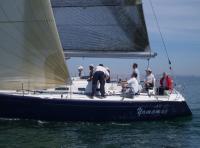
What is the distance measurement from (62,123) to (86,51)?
3.10 meters

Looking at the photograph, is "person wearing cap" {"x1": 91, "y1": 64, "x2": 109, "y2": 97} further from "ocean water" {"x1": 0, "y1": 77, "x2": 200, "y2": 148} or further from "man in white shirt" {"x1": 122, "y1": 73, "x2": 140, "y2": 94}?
"ocean water" {"x1": 0, "y1": 77, "x2": 200, "y2": 148}

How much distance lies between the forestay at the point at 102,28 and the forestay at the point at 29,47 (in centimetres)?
199

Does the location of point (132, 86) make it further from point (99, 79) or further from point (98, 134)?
point (98, 134)

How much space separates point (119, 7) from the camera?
19719 mm

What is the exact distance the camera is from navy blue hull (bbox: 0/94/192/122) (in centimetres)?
1755

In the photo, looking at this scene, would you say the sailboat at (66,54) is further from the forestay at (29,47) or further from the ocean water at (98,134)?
the ocean water at (98,134)

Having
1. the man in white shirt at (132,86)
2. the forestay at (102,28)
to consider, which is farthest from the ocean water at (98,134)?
the forestay at (102,28)

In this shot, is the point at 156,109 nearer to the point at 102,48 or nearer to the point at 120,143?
the point at 102,48

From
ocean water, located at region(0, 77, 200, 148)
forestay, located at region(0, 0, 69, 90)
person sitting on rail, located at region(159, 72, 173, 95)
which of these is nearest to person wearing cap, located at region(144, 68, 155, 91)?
person sitting on rail, located at region(159, 72, 173, 95)

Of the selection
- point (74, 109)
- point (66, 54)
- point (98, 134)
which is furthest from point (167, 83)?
point (98, 134)

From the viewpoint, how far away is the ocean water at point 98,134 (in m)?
14.8

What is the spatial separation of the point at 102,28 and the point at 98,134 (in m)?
4.92

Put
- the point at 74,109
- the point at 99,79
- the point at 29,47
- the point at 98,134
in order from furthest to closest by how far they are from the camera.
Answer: the point at 99,79 < the point at 74,109 < the point at 29,47 < the point at 98,134

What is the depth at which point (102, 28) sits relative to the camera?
19.7 metres
